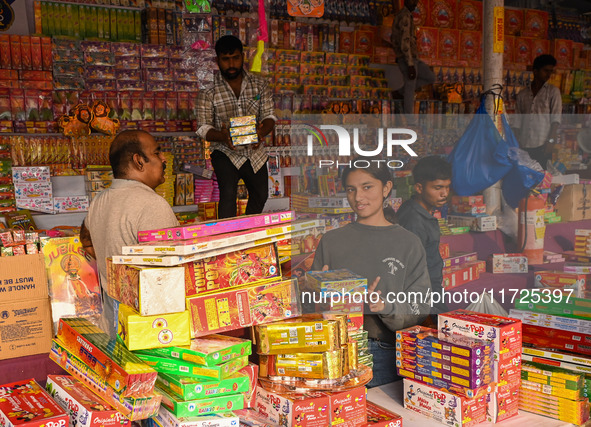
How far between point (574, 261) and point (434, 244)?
0.88m

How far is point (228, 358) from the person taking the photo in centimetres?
200

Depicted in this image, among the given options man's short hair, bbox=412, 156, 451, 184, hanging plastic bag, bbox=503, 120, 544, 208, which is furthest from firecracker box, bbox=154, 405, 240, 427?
hanging plastic bag, bbox=503, 120, 544, 208

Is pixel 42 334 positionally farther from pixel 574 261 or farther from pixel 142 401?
pixel 574 261

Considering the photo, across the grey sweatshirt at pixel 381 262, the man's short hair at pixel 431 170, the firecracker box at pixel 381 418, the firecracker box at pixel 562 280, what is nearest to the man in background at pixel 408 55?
the man's short hair at pixel 431 170

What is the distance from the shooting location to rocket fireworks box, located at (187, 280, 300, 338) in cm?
201

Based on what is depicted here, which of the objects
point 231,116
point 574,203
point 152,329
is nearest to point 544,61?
point 574,203

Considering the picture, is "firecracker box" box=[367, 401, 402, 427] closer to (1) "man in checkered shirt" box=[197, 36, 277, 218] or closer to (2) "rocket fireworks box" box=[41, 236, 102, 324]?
(2) "rocket fireworks box" box=[41, 236, 102, 324]

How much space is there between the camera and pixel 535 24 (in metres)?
8.91

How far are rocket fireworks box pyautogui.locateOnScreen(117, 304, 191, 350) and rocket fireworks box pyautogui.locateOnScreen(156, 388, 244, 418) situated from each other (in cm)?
16

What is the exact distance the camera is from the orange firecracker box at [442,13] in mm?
7863

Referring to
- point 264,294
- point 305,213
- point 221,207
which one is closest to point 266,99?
point 221,207

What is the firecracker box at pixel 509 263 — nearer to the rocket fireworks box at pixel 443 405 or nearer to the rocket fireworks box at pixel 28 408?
the rocket fireworks box at pixel 443 405

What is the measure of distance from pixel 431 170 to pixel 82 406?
7.20 ft

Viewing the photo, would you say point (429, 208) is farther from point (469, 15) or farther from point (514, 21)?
point (514, 21)
